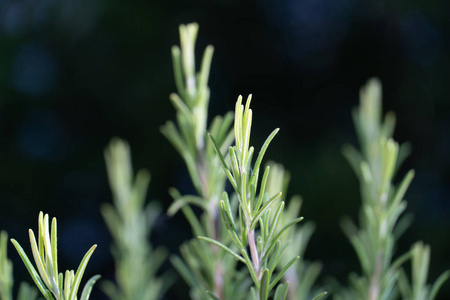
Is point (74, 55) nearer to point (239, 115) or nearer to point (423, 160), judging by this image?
point (423, 160)

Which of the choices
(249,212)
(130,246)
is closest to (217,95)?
(130,246)

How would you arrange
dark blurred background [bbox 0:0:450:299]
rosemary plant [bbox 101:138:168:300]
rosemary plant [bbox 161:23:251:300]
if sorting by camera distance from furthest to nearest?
dark blurred background [bbox 0:0:450:299] < rosemary plant [bbox 101:138:168:300] < rosemary plant [bbox 161:23:251:300]

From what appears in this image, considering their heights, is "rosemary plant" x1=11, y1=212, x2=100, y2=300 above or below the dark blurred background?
below

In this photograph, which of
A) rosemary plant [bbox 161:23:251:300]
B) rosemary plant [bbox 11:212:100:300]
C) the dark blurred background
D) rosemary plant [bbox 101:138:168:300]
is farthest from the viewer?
the dark blurred background

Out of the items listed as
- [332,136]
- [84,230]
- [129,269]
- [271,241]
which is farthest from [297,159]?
[271,241]

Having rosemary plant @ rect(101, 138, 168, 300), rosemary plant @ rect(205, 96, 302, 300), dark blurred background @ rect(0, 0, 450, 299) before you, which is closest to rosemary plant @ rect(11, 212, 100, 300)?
rosemary plant @ rect(205, 96, 302, 300)

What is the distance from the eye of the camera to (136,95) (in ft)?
5.24

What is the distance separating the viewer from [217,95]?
1.54 metres

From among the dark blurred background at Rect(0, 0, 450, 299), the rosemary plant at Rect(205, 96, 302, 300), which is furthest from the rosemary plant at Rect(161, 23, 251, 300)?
the dark blurred background at Rect(0, 0, 450, 299)

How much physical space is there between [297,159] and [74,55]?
0.82 meters

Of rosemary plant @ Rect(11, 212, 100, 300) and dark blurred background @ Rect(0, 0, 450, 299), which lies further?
dark blurred background @ Rect(0, 0, 450, 299)

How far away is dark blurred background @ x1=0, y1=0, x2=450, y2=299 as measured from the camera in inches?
56.0

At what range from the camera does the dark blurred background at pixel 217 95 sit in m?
1.42

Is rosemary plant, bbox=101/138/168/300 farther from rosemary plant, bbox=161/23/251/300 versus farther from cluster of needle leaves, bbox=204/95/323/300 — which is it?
cluster of needle leaves, bbox=204/95/323/300
